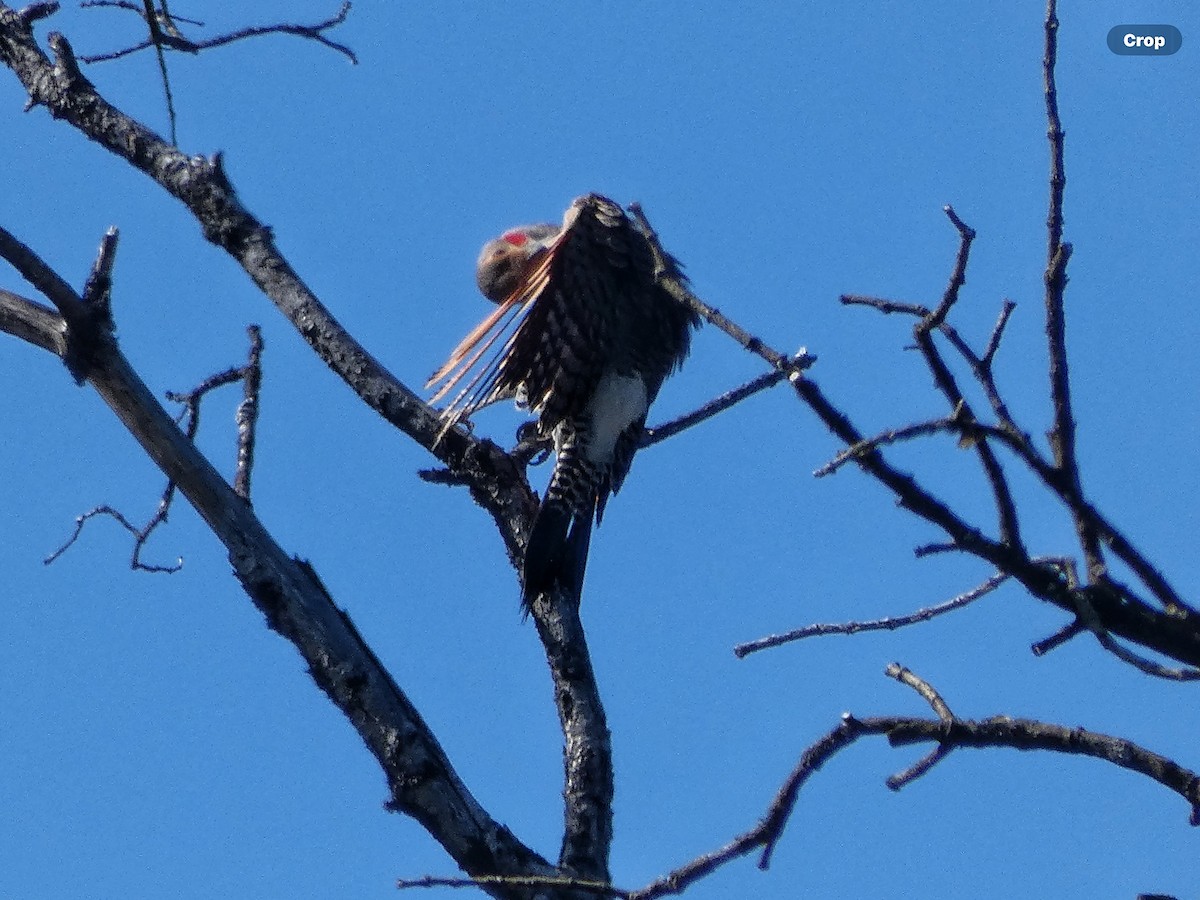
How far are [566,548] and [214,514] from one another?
1269mm

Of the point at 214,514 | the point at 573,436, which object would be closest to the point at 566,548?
the point at 573,436

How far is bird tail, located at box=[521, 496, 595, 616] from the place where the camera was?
13.7ft

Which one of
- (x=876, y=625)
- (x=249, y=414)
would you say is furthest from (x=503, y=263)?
(x=876, y=625)

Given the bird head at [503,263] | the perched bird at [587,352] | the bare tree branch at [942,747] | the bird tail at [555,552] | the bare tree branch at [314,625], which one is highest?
the bird head at [503,263]

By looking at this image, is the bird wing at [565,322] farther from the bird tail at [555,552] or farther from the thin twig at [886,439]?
the thin twig at [886,439]

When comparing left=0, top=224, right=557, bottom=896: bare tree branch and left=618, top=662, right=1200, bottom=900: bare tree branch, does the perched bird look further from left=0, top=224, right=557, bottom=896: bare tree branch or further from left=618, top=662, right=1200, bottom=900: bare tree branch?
left=618, top=662, right=1200, bottom=900: bare tree branch

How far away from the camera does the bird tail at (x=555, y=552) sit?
418 cm

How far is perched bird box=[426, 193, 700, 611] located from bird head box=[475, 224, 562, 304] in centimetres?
86

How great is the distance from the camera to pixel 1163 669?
78.8 inches

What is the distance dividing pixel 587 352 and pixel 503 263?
1455mm

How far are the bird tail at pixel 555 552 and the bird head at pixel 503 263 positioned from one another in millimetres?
2159

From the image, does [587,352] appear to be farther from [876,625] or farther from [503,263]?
[876,625]

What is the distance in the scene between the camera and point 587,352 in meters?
5.52

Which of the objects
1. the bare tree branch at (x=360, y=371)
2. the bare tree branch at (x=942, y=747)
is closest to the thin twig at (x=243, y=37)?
the bare tree branch at (x=360, y=371)
